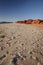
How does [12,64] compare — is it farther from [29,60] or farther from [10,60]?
[29,60]

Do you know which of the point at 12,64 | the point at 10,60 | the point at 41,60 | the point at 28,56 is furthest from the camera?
the point at 28,56

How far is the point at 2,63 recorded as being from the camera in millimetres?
2590

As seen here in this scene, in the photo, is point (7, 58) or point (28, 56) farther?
point (28, 56)

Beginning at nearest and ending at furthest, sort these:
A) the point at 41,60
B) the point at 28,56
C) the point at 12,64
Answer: the point at 12,64, the point at 41,60, the point at 28,56

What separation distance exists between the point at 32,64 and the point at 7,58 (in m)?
0.72

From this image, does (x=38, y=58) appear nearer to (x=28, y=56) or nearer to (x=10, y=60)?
(x=28, y=56)

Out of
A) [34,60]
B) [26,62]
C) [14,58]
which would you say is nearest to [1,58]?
[14,58]

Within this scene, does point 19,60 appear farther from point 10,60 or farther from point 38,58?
point 38,58

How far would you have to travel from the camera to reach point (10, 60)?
2.77 m

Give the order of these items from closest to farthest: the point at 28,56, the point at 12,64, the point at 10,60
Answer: the point at 12,64, the point at 10,60, the point at 28,56

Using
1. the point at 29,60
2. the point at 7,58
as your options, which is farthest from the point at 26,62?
the point at 7,58

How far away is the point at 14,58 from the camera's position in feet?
9.53

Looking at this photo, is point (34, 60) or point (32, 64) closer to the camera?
point (32, 64)

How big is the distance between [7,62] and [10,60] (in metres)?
0.13
